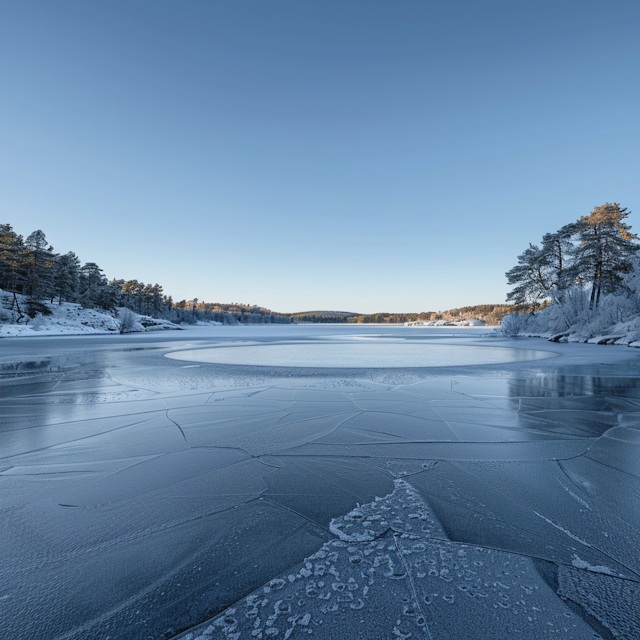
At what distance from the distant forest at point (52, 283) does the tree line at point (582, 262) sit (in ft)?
216

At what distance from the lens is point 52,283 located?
53812 mm

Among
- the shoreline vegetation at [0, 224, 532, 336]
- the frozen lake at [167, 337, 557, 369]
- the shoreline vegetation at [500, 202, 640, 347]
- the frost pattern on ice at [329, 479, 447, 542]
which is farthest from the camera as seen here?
the shoreline vegetation at [0, 224, 532, 336]

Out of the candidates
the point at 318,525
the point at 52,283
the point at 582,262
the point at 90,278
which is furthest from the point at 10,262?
the point at 582,262

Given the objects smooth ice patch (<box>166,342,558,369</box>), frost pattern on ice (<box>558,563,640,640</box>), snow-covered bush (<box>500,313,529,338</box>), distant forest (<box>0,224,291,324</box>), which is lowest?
smooth ice patch (<box>166,342,558,369</box>)

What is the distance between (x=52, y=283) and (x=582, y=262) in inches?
2882

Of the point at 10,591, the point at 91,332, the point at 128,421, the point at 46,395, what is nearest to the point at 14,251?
the point at 91,332

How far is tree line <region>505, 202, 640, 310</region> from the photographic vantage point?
89.6 feet

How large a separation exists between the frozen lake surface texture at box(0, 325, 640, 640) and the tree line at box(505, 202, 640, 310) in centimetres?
3064

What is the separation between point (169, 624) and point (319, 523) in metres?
1.09

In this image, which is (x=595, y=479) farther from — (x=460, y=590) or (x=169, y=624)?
(x=169, y=624)

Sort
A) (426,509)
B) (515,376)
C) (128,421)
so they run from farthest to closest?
(515,376) → (128,421) → (426,509)

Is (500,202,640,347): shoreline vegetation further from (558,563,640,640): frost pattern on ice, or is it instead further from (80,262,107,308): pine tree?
(80,262,107,308): pine tree

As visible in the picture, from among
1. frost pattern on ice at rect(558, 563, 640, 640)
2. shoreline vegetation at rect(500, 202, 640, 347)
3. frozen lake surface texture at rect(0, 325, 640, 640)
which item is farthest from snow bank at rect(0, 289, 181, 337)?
shoreline vegetation at rect(500, 202, 640, 347)

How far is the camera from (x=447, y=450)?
375 cm
